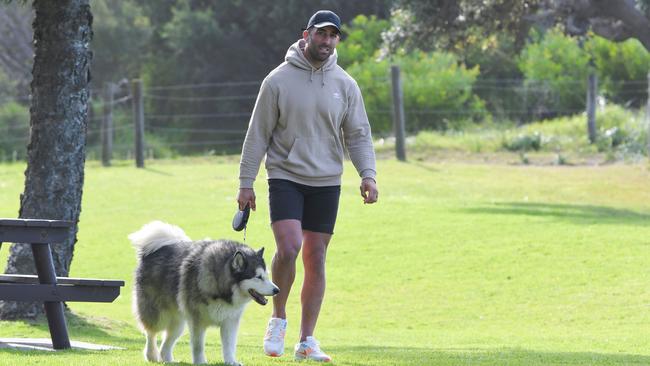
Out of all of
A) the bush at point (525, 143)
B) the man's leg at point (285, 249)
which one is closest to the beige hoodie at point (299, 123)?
the man's leg at point (285, 249)

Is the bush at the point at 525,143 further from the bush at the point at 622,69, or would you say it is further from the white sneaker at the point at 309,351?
the white sneaker at the point at 309,351

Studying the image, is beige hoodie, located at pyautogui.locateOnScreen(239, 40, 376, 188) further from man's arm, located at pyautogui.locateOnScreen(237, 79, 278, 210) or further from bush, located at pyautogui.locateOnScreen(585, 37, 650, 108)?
bush, located at pyautogui.locateOnScreen(585, 37, 650, 108)

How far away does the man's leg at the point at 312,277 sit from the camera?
28.1 feet

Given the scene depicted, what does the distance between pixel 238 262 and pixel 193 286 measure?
0.39 m

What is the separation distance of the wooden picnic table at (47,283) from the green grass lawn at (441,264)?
403 mm

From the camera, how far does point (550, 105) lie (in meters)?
38.0

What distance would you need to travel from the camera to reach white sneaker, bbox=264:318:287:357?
28.2 feet

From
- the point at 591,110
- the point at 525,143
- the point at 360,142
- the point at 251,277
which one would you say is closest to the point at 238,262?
the point at 251,277

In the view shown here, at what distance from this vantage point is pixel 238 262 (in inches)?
313

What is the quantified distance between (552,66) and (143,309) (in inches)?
1272

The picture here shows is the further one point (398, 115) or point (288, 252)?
point (398, 115)

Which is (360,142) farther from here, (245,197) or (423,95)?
(423,95)

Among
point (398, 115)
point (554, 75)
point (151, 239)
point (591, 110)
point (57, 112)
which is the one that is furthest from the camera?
point (554, 75)

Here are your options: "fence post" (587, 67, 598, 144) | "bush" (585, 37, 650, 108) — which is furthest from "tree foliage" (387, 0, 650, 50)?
"bush" (585, 37, 650, 108)
